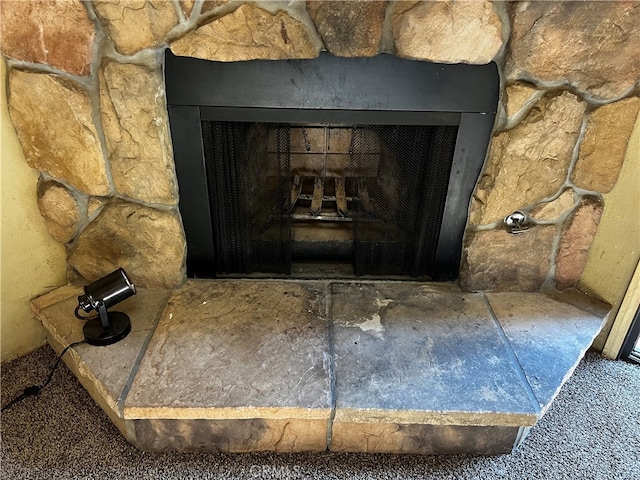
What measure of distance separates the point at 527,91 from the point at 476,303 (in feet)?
2.02

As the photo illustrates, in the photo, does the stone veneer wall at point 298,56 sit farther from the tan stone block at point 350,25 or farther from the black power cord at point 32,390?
the black power cord at point 32,390

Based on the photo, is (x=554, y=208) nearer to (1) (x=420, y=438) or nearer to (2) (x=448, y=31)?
(2) (x=448, y=31)

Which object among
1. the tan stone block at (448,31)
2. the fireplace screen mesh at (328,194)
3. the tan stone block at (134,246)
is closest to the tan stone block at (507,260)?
the fireplace screen mesh at (328,194)

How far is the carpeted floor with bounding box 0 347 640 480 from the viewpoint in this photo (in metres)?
1.15

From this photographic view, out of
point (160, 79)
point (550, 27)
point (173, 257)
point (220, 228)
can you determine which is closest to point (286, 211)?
point (220, 228)

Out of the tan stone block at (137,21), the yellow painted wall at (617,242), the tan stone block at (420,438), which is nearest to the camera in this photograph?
the tan stone block at (137,21)

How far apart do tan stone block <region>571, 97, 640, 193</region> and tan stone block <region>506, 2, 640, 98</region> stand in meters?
0.05

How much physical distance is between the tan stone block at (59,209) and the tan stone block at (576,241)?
1415 millimetres

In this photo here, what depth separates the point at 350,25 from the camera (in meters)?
1.11

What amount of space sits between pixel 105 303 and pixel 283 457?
1.97ft

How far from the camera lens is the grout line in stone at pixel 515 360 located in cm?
116

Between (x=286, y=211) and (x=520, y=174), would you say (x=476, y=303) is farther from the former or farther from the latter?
(x=286, y=211)

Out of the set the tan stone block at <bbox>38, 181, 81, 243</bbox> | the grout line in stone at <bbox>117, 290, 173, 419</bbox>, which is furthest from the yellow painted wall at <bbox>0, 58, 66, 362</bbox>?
the grout line in stone at <bbox>117, 290, 173, 419</bbox>

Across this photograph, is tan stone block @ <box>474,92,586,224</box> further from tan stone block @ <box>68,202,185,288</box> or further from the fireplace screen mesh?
tan stone block @ <box>68,202,185,288</box>
